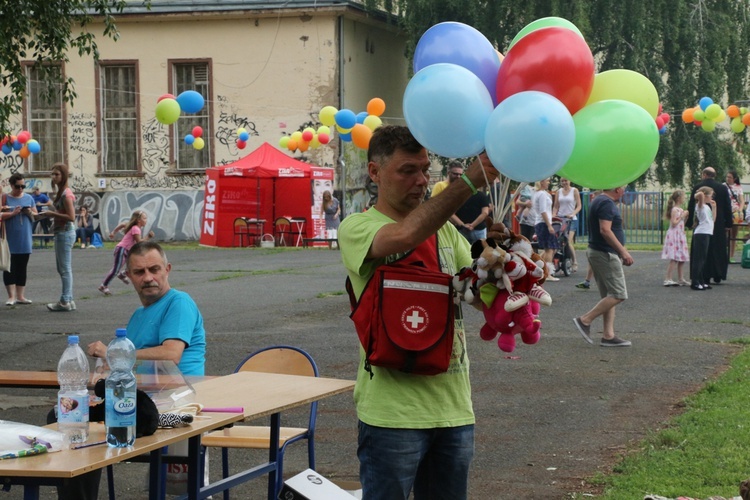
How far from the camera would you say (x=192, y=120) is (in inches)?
1407

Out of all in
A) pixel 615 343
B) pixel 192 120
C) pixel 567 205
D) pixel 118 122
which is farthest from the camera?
pixel 118 122

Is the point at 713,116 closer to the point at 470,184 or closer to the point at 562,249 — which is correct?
the point at 562,249

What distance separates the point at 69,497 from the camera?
5.02 m

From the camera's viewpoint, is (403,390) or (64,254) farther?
(64,254)

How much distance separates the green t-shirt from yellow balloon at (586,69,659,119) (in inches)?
36.0

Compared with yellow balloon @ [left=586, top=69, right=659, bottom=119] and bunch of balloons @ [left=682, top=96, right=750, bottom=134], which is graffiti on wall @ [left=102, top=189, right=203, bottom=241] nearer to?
bunch of balloons @ [left=682, top=96, right=750, bottom=134]

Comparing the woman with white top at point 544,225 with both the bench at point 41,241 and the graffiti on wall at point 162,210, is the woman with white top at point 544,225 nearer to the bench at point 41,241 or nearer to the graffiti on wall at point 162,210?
the graffiti on wall at point 162,210

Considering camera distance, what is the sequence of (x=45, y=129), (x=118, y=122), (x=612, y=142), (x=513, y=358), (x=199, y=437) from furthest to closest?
(x=45, y=129)
(x=118, y=122)
(x=513, y=358)
(x=199, y=437)
(x=612, y=142)

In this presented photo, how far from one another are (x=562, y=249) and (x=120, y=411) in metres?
16.4

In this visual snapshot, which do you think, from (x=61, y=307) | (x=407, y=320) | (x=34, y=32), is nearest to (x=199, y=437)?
(x=407, y=320)

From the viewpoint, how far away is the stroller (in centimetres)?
1955

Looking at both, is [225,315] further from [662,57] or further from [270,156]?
[662,57]

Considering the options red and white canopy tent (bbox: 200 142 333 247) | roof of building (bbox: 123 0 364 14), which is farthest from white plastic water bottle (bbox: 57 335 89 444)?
roof of building (bbox: 123 0 364 14)

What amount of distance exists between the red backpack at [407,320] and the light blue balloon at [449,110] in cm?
49
